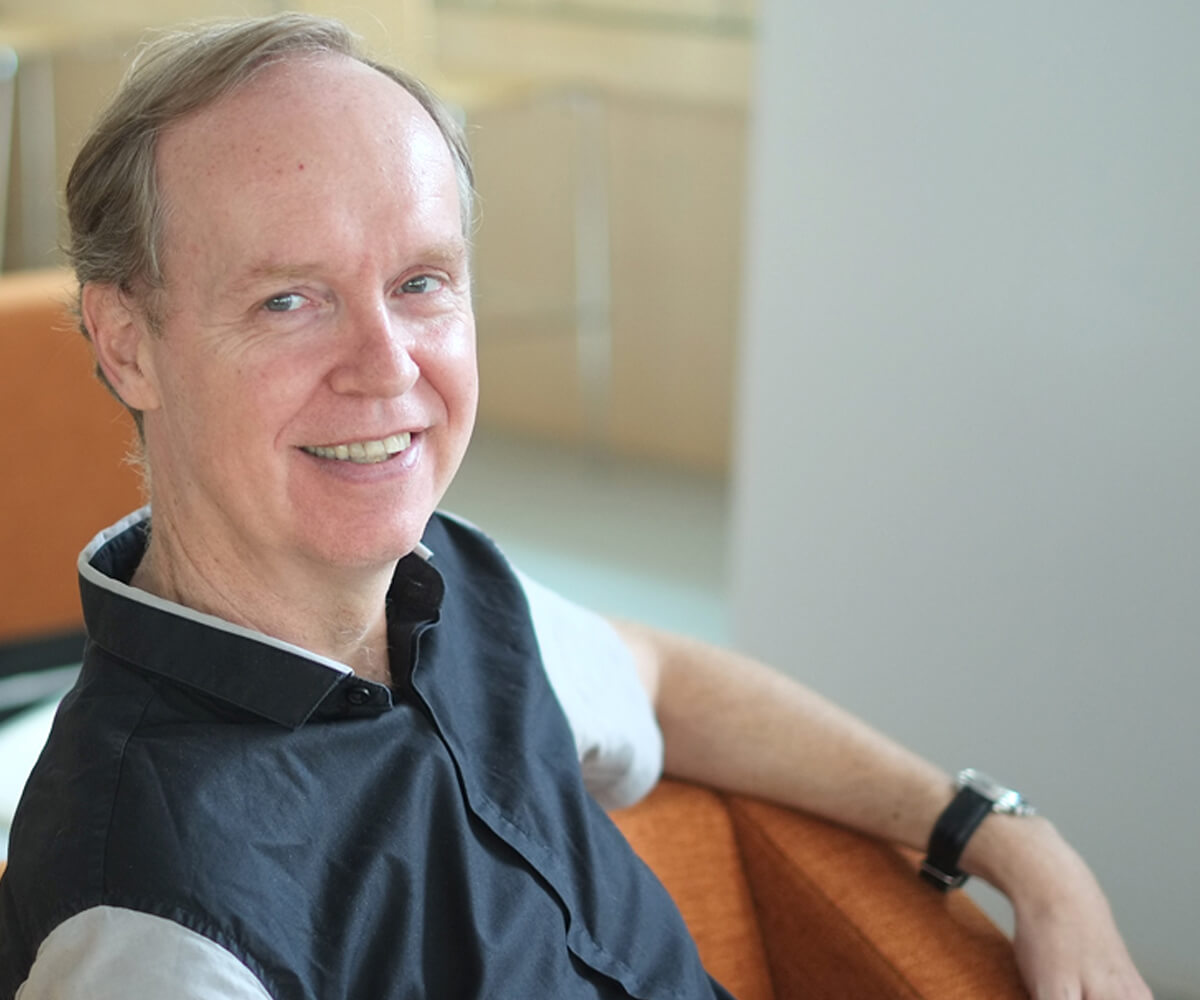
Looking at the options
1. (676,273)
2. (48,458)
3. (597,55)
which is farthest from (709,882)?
(597,55)

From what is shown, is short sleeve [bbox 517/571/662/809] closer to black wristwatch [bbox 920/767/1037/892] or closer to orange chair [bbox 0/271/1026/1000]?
orange chair [bbox 0/271/1026/1000]

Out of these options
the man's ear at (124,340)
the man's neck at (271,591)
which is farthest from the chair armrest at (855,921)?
the man's ear at (124,340)

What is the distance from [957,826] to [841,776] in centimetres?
11

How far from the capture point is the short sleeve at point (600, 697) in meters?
1.38

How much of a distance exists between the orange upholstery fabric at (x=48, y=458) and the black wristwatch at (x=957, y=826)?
1.36 metres

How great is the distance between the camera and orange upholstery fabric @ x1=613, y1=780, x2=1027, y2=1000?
1.33m

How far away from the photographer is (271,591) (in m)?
1.13

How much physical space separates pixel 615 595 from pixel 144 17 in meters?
2.34

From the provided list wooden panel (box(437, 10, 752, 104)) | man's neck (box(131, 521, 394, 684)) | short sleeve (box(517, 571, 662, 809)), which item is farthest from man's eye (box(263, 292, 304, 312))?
wooden panel (box(437, 10, 752, 104))

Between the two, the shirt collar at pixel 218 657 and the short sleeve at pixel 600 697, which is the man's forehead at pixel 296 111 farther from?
the short sleeve at pixel 600 697

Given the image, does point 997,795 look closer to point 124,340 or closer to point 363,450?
point 363,450

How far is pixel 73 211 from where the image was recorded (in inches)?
44.5

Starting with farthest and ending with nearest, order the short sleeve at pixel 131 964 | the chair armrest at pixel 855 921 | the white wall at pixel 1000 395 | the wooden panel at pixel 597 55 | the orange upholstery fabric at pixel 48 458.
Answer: the wooden panel at pixel 597 55, the orange upholstery fabric at pixel 48 458, the white wall at pixel 1000 395, the chair armrest at pixel 855 921, the short sleeve at pixel 131 964

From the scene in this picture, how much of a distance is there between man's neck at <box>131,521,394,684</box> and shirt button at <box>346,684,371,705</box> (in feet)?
0.28
